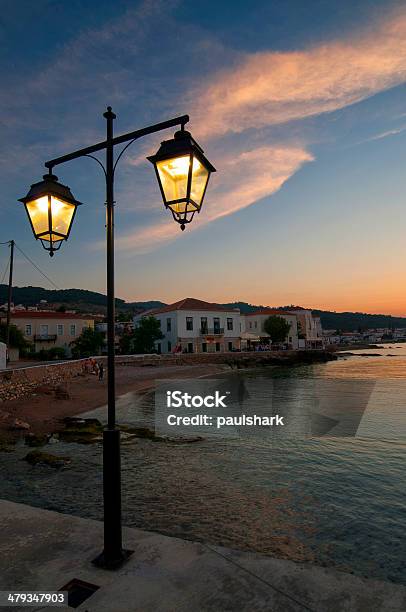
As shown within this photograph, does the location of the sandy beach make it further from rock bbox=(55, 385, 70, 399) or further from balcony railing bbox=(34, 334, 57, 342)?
balcony railing bbox=(34, 334, 57, 342)

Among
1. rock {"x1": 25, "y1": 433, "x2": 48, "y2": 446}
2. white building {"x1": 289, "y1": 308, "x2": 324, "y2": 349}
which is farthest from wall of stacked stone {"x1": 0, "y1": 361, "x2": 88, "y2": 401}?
white building {"x1": 289, "y1": 308, "x2": 324, "y2": 349}

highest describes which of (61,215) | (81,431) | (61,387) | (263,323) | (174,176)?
(263,323)

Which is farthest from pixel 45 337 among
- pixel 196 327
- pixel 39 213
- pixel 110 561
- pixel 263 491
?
pixel 110 561

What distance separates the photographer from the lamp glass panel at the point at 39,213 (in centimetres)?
444

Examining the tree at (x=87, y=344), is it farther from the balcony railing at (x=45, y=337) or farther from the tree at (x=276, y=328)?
the tree at (x=276, y=328)

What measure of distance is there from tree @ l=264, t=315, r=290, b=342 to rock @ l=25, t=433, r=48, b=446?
6553 centimetres

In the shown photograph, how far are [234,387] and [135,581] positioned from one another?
1094 inches

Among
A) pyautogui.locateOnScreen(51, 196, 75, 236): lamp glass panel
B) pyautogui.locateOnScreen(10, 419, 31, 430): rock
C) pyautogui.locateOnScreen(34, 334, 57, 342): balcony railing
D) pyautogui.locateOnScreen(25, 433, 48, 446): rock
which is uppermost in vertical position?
pyautogui.locateOnScreen(51, 196, 75, 236): lamp glass panel

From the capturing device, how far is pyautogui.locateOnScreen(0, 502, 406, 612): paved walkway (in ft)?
10.5

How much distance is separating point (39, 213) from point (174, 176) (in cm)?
184

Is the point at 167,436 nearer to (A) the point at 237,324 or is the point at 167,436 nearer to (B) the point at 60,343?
(B) the point at 60,343

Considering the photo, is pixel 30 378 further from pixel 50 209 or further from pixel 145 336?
pixel 145 336

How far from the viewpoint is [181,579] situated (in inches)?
139

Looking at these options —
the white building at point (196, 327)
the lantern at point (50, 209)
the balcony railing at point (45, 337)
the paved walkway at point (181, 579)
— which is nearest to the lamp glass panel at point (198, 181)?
the lantern at point (50, 209)
